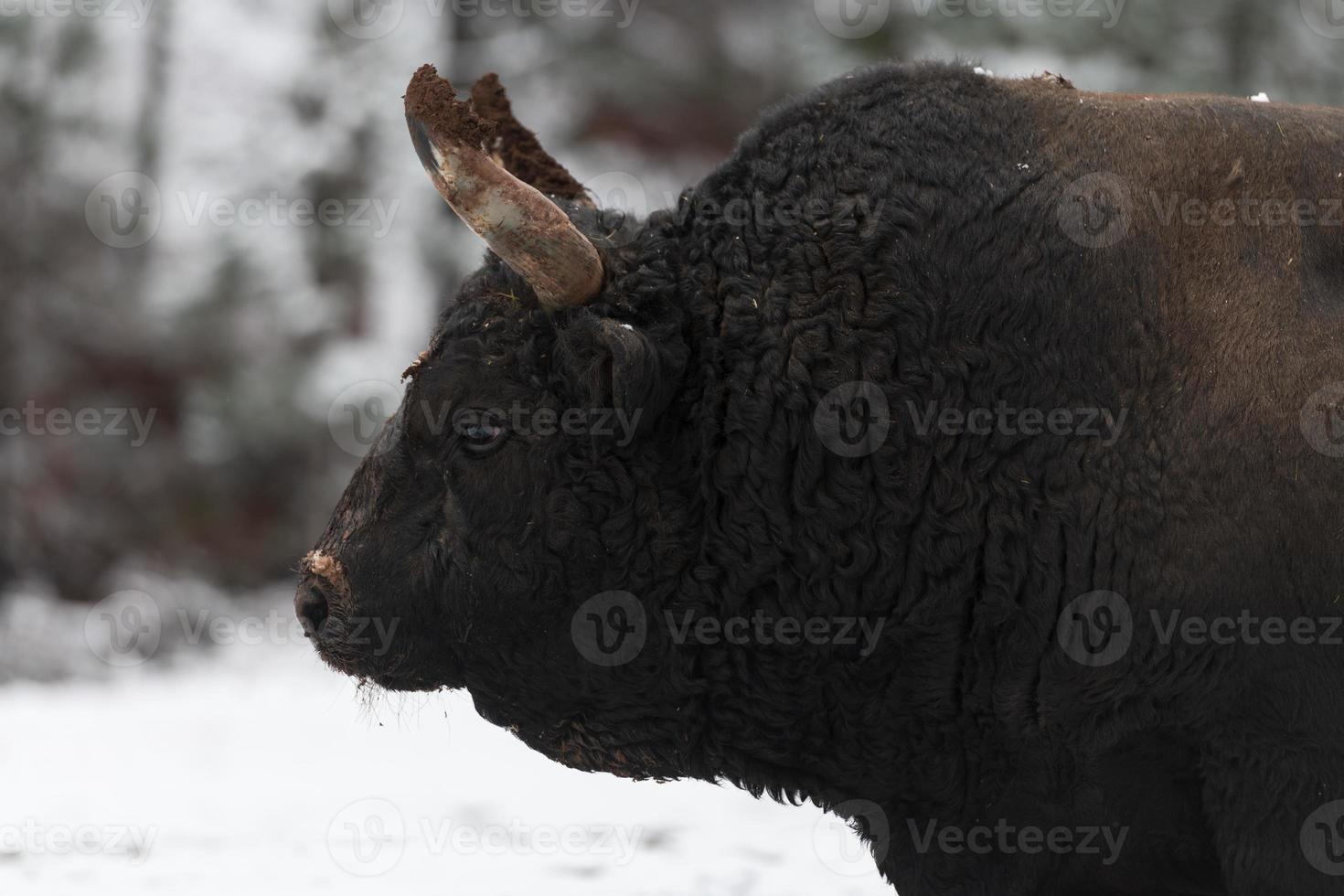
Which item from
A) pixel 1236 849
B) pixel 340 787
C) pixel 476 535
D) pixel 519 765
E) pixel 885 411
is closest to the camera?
pixel 1236 849

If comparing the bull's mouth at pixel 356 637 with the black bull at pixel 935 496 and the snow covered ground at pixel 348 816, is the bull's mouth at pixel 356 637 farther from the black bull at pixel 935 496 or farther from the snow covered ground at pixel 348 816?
the snow covered ground at pixel 348 816

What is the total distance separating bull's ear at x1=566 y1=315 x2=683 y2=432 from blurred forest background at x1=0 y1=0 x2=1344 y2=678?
899 cm

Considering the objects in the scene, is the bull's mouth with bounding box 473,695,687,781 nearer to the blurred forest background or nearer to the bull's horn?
the bull's horn

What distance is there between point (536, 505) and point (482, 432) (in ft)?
0.92

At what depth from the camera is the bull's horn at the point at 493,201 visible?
3777mm

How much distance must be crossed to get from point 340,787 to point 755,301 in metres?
5.10

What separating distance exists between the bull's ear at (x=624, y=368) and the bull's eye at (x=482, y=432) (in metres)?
0.31

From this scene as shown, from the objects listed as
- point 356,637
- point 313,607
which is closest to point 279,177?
point 313,607

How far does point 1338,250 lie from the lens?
148 inches

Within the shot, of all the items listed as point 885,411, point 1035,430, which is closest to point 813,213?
point 885,411

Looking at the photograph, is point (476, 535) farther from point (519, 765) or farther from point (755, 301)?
point (519, 765)

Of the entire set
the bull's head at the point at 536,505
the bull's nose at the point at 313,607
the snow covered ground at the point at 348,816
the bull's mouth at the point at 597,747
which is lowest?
the snow covered ground at the point at 348,816

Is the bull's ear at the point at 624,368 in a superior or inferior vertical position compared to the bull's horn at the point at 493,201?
inferior

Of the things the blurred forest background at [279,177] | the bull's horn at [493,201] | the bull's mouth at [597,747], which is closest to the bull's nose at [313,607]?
the bull's mouth at [597,747]
